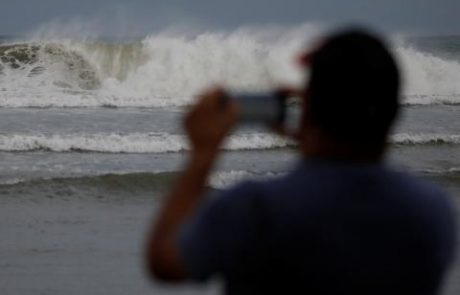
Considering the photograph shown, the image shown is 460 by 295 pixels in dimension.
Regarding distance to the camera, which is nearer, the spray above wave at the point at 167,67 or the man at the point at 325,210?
the man at the point at 325,210

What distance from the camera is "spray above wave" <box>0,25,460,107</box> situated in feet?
89.6

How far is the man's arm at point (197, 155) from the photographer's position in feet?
5.90

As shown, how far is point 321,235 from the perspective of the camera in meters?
1.79

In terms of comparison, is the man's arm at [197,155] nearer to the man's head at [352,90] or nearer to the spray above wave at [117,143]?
the man's head at [352,90]

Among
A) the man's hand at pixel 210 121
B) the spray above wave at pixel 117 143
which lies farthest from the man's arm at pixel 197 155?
the spray above wave at pixel 117 143

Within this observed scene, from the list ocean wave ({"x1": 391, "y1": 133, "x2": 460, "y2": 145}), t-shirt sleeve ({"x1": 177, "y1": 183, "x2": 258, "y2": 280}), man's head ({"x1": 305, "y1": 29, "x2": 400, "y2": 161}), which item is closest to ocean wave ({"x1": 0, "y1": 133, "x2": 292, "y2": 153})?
ocean wave ({"x1": 391, "y1": 133, "x2": 460, "y2": 145})

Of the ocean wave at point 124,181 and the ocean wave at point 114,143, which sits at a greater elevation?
the ocean wave at point 124,181

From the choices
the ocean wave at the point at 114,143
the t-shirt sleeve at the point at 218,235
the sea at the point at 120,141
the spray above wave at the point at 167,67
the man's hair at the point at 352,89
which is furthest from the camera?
the spray above wave at the point at 167,67

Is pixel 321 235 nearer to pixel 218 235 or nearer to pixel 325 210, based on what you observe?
pixel 325 210

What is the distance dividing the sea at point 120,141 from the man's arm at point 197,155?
0.16 m

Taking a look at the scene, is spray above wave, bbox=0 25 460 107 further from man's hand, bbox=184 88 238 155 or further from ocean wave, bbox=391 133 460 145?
man's hand, bbox=184 88 238 155

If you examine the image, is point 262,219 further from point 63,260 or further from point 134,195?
point 134,195

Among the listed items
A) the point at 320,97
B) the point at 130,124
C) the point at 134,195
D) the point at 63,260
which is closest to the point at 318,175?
the point at 320,97

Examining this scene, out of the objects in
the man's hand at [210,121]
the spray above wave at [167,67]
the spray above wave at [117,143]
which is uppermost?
the man's hand at [210,121]
